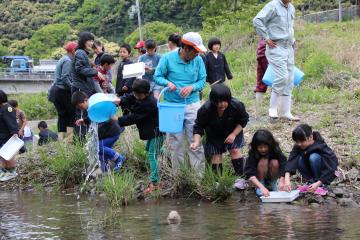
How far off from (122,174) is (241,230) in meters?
2.36

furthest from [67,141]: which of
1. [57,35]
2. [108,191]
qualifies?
[57,35]

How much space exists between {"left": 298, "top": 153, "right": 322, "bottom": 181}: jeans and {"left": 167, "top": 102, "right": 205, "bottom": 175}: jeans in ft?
3.52

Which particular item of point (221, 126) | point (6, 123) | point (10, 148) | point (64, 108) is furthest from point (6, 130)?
point (221, 126)

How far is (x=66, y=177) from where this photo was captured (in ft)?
25.8

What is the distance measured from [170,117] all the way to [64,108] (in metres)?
3.31

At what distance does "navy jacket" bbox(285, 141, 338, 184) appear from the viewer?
6066 mm

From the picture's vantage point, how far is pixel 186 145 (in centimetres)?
683

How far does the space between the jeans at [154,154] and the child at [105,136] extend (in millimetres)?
685

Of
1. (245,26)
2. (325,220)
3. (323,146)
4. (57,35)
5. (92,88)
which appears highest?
(57,35)

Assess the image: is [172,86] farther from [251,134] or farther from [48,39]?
[48,39]

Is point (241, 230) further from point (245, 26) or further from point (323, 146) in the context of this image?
point (245, 26)

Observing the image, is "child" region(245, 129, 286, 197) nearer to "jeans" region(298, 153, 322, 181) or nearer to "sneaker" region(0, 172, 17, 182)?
"jeans" region(298, 153, 322, 181)

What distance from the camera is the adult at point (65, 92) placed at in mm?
8969

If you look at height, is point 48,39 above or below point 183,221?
above
